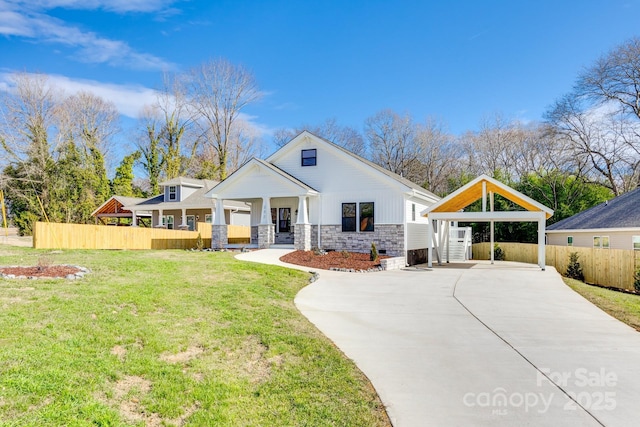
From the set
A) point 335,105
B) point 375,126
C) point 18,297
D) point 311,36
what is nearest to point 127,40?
point 311,36

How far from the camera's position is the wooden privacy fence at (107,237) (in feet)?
60.0

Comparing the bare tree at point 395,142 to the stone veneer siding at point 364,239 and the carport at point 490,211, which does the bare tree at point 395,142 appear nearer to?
the carport at point 490,211

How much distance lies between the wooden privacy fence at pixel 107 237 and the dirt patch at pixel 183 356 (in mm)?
16506

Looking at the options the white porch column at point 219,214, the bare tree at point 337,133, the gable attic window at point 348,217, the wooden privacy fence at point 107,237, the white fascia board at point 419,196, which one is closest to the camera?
the wooden privacy fence at point 107,237

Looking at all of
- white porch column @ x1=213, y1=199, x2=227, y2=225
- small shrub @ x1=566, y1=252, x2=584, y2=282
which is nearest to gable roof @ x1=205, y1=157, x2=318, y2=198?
white porch column @ x1=213, y1=199, x2=227, y2=225

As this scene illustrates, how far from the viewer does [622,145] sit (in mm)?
30344

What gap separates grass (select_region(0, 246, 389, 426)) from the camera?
3654 mm

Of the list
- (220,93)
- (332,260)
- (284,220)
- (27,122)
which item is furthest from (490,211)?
(27,122)

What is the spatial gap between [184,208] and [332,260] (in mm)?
16405

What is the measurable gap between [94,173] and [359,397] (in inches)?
1576

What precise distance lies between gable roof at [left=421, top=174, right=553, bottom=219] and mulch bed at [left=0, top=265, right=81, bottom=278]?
1389cm

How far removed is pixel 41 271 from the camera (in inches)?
339

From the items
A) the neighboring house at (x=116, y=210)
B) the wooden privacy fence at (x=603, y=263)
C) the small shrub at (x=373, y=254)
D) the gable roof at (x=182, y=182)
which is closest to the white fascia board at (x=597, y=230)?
the wooden privacy fence at (x=603, y=263)

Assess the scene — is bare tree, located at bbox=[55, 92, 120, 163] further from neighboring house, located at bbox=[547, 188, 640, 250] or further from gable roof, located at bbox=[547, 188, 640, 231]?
gable roof, located at bbox=[547, 188, 640, 231]
